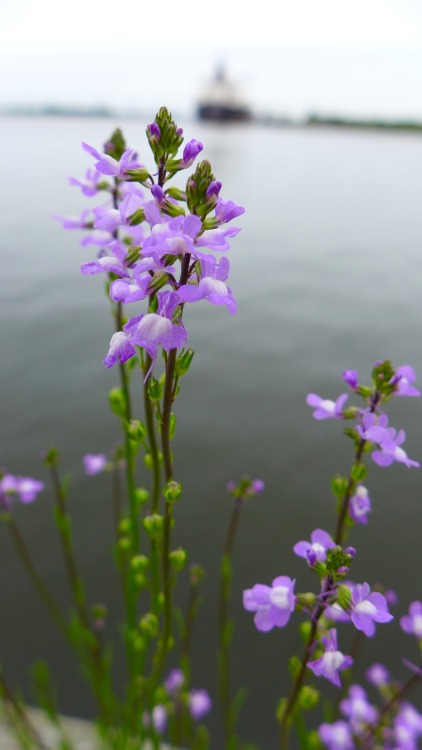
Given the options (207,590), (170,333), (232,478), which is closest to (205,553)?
(207,590)

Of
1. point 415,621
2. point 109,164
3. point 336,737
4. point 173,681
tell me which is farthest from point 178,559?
point 173,681

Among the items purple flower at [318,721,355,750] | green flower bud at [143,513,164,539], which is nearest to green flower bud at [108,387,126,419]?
green flower bud at [143,513,164,539]

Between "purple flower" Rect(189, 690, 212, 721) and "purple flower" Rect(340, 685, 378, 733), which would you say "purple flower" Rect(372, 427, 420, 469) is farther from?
"purple flower" Rect(189, 690, 212, 721)

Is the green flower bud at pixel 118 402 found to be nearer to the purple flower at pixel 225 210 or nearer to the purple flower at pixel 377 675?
the purple flower at pixel 225 210

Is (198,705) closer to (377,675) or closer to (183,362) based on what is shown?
(377,675)

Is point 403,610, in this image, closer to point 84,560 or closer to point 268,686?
point 268,686

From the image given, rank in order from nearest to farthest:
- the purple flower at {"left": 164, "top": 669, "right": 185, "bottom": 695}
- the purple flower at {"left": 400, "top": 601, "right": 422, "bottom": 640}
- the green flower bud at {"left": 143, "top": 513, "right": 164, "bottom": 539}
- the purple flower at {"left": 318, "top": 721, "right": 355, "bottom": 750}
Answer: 1. the green flower bud at {"left": 143, "top": 513, "right": 164, "bottom": 539}
2. the purple flower at {"left": 400, "top": 601, "right": 422, "bottom": 640}
3. the purple flower at {"left": 318, "top": 721, "right": 355, "bottom": 750}
4. the purple flower at {"left": 164, "top": 669, "right": 185, "bottom": 695}
